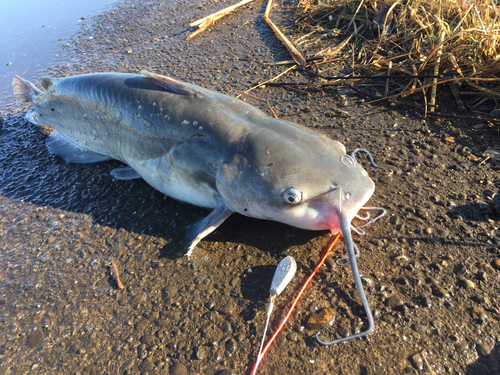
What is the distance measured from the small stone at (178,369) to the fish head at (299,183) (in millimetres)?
1017

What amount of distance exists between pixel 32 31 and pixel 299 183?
29.6 feet

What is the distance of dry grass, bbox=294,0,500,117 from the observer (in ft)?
9.75

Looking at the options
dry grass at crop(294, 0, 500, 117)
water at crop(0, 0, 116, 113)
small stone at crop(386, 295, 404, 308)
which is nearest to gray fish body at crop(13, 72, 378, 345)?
small stone at crop(386, 295, 404, 308)

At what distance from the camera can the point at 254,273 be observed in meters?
2.02

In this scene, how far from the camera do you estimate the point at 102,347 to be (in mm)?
1823

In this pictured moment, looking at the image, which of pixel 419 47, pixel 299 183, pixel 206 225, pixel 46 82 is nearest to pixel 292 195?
pixel 299 183

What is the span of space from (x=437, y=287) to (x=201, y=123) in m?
1.97

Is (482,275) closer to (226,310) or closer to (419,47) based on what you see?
(226,310)

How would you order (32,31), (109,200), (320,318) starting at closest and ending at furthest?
(320,318) < (109,200) < (32,31)

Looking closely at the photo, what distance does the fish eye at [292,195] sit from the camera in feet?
6.07

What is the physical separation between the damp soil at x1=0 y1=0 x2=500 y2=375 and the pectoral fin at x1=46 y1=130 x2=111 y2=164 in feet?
0.36

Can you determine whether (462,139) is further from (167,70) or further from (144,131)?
(167,70)

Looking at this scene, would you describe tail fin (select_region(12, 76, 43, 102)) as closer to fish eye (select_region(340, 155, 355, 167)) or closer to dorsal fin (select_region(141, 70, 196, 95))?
dorsal fin (select_region(141, 70, 196, 95))

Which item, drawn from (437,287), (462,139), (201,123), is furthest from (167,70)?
(437,287)
